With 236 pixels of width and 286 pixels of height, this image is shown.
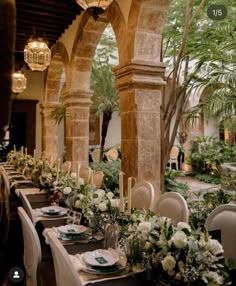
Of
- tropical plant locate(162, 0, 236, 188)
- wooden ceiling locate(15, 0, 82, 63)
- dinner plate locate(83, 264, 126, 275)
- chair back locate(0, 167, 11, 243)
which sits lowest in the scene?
chair back locate(0, 167, 11, 243)

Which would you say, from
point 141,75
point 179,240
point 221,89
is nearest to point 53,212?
point 179,240

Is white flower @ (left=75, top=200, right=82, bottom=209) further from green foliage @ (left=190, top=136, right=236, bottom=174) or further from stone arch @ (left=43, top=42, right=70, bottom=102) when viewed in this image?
green foliage @ (left=190, top=136, right=236, bottom=174)

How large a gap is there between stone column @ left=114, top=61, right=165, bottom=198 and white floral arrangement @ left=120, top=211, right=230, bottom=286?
1890mm

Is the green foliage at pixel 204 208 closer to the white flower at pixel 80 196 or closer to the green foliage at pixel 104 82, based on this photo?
the white flower at pixel 80 196

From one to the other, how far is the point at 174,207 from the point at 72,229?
84 cm

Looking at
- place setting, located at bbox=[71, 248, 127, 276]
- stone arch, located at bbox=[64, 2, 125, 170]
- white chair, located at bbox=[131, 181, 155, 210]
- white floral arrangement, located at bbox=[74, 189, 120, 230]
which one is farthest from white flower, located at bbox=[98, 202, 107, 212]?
stone arch, located at bbox=[64, 2, 125, 170]

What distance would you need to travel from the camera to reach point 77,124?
5.89 metres

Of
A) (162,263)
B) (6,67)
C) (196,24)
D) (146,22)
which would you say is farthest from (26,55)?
(6,67)

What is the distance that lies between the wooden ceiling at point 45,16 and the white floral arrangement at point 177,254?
10.5 ft

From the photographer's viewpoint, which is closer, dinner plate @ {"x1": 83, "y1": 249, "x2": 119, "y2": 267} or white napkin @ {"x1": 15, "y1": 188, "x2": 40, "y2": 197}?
dinner plate @ {"x1": 83, "y1": 249, "x2": 119, "y2": 267}

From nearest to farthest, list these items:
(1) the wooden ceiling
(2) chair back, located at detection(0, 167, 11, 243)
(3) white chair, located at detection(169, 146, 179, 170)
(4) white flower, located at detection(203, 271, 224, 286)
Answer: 1. (4) white flower, located at detection(203, 271, 224, 286)
2. (2) chair back, located at detection(0, 167, 11, 243)
3. (1) the wooden ceiling
4. (3) white chair, located at detection(169, 146, 179, 170)

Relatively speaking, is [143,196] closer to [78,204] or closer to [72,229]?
[78,204]

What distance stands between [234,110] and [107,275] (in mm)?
2634

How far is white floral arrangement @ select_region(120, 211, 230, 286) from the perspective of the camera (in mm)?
1178
